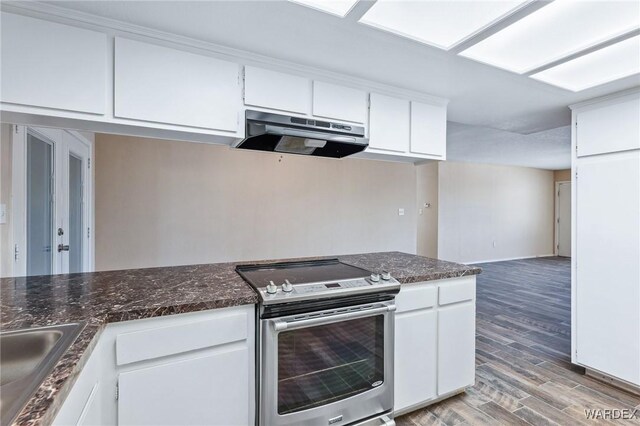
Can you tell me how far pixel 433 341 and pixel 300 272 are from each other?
97 cm

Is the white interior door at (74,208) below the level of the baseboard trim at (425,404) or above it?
above

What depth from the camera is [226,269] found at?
205 cm

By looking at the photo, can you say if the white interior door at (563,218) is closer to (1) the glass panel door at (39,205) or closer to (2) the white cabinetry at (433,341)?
(2) the white cabinetry at (433,341)

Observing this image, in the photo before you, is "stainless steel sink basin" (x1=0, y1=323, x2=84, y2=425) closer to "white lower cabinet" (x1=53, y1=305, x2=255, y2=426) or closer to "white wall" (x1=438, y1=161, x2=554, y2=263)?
"white lower cabinet" (x1=53, y1=305, x2=255, y2=426)

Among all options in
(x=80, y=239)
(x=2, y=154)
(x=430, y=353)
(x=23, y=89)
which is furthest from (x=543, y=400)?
(x=80, y=239)

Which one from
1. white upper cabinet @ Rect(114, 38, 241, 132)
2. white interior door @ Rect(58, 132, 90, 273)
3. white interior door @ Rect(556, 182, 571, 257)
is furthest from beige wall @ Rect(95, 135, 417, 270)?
white interior door @ Rect(556, 182, 571, 257)

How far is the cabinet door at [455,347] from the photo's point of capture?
6.78 ft

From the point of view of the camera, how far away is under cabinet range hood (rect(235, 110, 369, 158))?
1.88 metres

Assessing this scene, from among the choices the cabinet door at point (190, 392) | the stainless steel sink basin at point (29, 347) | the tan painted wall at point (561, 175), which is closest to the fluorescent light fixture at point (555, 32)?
the cabinet door at point (190, 392)

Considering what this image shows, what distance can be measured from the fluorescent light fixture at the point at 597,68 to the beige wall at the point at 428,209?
4.96m

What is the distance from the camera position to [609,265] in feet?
7.68

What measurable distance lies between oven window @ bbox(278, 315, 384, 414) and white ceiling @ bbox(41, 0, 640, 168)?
1540mm

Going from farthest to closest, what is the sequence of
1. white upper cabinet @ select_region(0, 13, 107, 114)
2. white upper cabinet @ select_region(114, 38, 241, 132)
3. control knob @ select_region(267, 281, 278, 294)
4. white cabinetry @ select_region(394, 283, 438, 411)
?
white cabinetry @ select_region(394, 283, 438, 411), white upper cabinet @ select_region(114, 38, 241, 132), control knob @ select_region(267, 281, 278, 294), white upper cabinet @ select_region(0, 13, 107, 114)

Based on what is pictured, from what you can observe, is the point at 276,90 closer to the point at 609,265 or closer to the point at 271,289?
the point at 271,289
